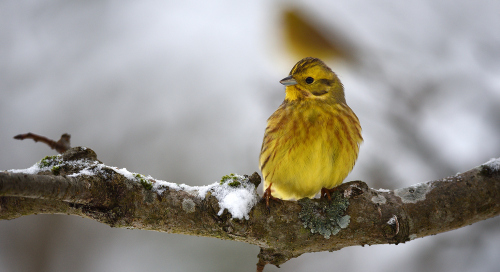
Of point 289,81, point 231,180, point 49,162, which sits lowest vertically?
point 49,162

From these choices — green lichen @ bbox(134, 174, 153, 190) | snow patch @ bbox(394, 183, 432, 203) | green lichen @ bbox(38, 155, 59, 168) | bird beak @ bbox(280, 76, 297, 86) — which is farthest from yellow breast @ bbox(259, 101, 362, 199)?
green lichen @ bbox(38, 155, 59, 168)

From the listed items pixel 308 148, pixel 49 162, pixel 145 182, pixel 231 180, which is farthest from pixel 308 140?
pixel 49 162

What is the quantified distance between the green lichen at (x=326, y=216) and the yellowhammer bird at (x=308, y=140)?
0.76 feet

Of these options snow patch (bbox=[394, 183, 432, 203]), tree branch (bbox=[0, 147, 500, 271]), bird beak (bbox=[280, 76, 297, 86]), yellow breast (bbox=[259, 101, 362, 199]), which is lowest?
tree branch (bbox=[0, 147, 500, 271])

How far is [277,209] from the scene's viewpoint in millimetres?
2572

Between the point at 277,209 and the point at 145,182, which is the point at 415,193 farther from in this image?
the point at 145,182

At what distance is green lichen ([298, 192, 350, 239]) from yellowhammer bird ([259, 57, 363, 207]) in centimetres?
23

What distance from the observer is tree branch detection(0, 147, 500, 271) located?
88.2 inches

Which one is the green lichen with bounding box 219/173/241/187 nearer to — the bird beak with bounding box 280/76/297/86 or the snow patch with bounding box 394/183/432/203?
the snow patch with bounding box 394/183/432/203

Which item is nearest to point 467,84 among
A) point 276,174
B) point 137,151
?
point 276,174

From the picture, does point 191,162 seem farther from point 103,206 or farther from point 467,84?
point 467,84

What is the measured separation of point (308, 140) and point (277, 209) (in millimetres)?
753

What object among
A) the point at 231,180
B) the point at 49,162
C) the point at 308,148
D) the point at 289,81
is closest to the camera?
the point at 49,162

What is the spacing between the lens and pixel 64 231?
181 inches
